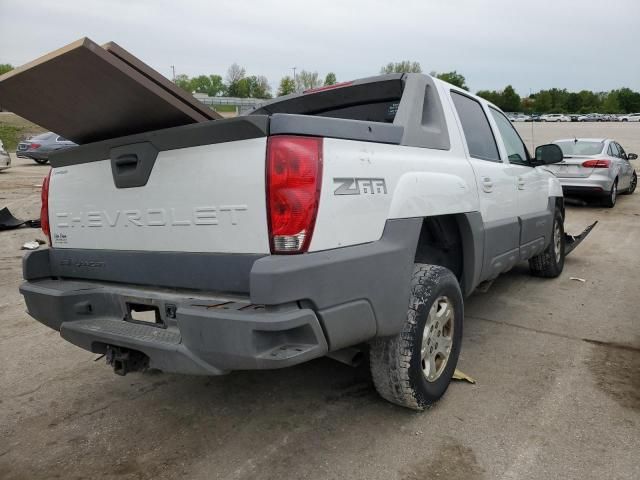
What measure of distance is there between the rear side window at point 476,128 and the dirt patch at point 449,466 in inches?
78.3

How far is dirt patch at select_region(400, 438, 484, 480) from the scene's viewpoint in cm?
235

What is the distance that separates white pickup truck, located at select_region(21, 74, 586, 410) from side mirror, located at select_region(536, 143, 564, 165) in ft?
5.55

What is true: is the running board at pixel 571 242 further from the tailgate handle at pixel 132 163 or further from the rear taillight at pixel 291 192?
the tailgate handle at pixel 132 163

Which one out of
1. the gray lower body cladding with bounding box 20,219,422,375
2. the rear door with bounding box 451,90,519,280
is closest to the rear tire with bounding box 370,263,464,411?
the gray lower body cladding with bounding box 20,219,422,375

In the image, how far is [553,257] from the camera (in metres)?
5.67

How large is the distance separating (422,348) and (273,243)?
1.18 metres

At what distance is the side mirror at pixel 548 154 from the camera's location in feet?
15.8

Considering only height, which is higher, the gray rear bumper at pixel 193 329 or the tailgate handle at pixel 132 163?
the tailgate handle at pixel 132 163

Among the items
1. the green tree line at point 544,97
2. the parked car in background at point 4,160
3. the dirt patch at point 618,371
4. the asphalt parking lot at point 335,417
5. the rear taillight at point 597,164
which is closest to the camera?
the asphalt parking lot at point 335,417

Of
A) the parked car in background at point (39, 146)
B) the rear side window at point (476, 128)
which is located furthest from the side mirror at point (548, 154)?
the parked car in background at point (39, 146)

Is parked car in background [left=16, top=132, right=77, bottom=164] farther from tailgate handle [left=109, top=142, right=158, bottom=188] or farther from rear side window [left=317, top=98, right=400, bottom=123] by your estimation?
tailgate handle [left=109, top=142, right=158, bottom=188]

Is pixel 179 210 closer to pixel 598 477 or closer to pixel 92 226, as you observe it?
pixel 92 226

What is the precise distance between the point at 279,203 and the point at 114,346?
1.25 metres

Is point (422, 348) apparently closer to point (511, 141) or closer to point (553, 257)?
point (511, 141)
